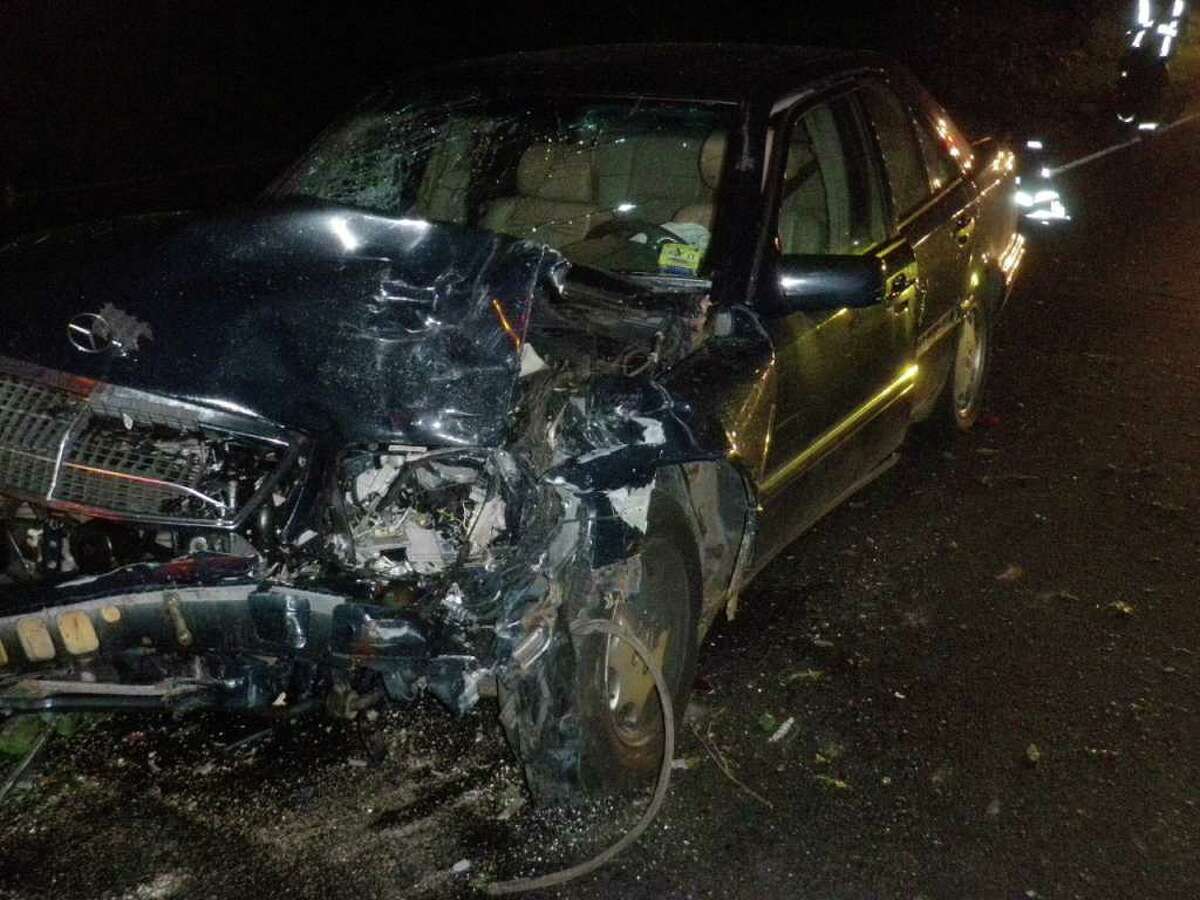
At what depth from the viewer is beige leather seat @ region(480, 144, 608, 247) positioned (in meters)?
4.22

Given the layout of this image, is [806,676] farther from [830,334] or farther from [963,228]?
[963,228]

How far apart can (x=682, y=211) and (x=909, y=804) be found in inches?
75.6

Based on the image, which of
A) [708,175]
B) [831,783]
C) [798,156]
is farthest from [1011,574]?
[708,175]

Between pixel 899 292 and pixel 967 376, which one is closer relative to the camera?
pixel 899 292

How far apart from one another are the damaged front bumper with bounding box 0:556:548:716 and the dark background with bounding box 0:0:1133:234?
6.19 meters

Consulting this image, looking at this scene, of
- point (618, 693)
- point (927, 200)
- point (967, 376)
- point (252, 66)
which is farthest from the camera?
point (252, 66)

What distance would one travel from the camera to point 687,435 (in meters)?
3.09

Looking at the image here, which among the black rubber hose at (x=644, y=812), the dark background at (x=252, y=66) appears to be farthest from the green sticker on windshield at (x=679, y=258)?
the dark background at (x=252, y=66)

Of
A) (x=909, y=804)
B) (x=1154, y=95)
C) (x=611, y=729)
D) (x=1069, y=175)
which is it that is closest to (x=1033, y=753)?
(x=909, y=804)

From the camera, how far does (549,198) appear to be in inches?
169

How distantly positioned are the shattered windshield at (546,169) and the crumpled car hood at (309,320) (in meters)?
0.76

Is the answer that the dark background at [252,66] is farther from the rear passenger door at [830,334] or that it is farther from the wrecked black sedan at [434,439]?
the wrecked black sedan at [434,439]

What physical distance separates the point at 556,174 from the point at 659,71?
474mm

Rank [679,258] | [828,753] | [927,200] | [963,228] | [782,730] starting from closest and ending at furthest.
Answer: [828,753], [782,730], [679,258], [927,200], [963,228]
